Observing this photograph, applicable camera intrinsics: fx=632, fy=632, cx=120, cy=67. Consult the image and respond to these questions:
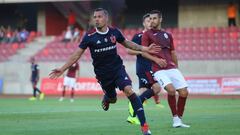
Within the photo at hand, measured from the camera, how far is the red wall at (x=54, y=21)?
Result: 47906 mm

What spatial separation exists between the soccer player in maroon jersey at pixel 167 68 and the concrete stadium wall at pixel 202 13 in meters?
28.8

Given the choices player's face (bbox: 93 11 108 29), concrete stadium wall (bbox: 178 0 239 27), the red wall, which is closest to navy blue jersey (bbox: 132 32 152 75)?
player's face (bbox: 93 11 108 29)

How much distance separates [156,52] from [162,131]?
59.6 inches

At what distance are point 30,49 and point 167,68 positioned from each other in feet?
106

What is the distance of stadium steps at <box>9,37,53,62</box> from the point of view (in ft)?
143

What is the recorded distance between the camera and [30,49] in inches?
1759

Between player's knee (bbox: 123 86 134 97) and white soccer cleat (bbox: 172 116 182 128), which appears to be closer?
player's knee (bbox: 123 86 134 97)

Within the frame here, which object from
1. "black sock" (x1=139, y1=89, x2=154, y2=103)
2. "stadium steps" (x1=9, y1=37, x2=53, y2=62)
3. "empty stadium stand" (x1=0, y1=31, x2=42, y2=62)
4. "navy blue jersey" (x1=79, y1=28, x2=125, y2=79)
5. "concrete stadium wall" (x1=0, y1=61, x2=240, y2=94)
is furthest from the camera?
"empty stadium stand" (x1=0, y1=31, x2=42, y2=62)

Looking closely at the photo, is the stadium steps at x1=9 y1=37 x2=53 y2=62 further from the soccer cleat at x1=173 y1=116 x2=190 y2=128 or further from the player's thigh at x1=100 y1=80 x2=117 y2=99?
the soccer cleat at x1=173 y1=116 x2=190 y2=128

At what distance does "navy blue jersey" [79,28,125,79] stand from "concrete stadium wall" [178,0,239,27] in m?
30.3

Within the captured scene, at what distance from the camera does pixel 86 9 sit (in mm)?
46031

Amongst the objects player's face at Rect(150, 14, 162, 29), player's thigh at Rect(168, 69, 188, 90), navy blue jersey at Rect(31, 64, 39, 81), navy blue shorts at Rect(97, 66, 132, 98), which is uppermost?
player's face at Rect(150, 14, 162, 29)

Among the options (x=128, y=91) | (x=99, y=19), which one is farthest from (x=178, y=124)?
(x=99, y=19)

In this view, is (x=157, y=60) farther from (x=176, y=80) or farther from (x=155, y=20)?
(x=155, y=20)
